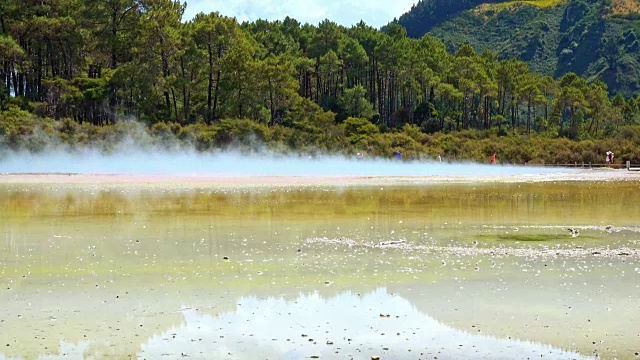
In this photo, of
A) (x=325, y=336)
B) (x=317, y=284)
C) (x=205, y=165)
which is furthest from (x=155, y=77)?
(x=325, y=336)

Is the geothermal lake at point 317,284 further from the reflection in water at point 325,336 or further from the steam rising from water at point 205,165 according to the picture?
the steam rising from water at point 205,165

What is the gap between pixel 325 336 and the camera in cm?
941

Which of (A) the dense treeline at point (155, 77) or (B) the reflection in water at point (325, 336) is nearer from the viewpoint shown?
(B) the reflection in water at point (325, 336)

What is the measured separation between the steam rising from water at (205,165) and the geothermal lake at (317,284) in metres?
32.7

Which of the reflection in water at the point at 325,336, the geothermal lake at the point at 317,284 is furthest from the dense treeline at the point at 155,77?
the reflection in water at the point at 325,336

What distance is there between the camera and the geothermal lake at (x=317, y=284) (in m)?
9.09

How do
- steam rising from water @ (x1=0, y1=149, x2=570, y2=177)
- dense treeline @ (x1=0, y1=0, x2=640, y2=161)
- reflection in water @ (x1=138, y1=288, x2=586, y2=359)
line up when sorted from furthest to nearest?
dense treeline @ (x1=0, y1=0, x2=640, y2=161) → steam rising from water @ (x1=0, y1=149, x2=570, y2=177) → reflection in water @ (x1=138, y1=288, x2=586, y2=359)

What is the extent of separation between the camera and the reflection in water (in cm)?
870

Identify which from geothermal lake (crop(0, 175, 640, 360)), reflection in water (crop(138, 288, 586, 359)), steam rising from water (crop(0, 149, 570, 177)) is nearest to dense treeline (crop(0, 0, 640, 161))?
steam rising from water (crop(0, 149, 570, 177))

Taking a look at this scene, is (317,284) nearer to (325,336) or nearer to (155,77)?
(325,336)

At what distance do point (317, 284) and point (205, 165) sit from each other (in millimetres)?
50554

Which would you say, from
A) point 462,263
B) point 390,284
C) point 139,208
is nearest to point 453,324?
point 390,284

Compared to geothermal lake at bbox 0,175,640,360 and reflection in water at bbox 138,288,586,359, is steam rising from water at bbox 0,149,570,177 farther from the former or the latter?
reflection in water at bbox 138,288,586,359

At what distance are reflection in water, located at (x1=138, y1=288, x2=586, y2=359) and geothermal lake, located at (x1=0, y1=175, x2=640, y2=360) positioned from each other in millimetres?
30
